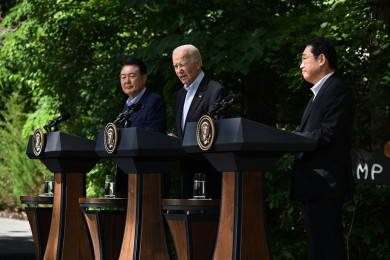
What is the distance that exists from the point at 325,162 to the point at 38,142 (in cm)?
299

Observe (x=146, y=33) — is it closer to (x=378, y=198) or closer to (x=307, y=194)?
(x=378, y=198)

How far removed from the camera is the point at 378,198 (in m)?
9.48

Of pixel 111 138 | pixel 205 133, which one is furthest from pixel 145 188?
pixel 205 133

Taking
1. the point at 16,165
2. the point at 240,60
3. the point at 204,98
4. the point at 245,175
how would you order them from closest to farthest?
the point at 245,175 → the point at 204,98 → the point at 240,60 → the point at 16,165

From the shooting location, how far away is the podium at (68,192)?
714 centimetres

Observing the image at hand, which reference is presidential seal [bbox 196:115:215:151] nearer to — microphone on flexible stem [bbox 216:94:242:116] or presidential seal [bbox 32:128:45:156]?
microphone on flexible stem [bbox 216:94:242:116]

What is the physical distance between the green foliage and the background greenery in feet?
13.1

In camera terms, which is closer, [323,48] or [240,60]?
[323,48]

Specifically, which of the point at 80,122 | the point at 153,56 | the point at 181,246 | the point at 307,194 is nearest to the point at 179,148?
the point at 181,246

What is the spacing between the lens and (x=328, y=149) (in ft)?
17.8

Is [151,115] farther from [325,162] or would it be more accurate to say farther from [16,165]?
[16,165]

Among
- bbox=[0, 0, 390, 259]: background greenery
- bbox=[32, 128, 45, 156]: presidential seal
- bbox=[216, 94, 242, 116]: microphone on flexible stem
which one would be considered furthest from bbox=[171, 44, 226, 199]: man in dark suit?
bbox=[0, 0, 390, 259]: background greenery

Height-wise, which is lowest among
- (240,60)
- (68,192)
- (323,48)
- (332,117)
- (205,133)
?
(68,192)

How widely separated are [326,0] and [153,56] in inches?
84.8
